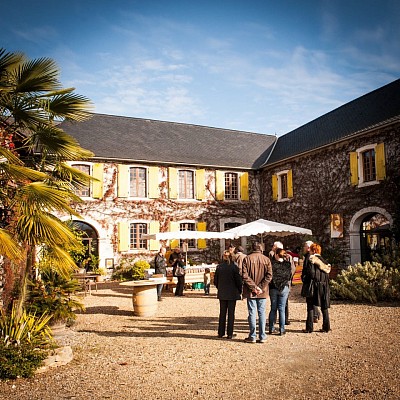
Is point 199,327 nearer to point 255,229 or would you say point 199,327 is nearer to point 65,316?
point 65,316

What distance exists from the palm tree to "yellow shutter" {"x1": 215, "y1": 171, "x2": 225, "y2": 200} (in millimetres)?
12098

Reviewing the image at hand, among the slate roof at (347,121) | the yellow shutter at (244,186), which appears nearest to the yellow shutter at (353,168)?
the slate roof at (347,121)

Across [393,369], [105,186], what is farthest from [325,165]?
[393,369]

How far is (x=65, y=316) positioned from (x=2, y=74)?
3.97 metres

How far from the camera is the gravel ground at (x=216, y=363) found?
13.1 ft

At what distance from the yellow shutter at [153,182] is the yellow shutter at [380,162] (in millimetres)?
9172

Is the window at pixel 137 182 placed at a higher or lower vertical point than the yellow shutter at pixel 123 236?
higher

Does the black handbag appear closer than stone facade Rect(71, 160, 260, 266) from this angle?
Yes

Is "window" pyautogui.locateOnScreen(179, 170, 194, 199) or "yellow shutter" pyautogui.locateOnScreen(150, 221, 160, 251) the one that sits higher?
"window" pyautogui.locateOnScreen(179, 170, 194, 199)

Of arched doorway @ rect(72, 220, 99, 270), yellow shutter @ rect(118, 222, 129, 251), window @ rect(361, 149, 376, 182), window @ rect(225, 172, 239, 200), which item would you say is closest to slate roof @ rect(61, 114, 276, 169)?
window @ rect(225, 172, 239, 200)

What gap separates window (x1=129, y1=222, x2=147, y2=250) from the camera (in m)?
16.8

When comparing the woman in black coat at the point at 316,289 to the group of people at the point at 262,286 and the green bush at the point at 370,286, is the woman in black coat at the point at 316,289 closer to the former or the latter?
the group of people at the point at 262,286

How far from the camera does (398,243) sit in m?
11.3

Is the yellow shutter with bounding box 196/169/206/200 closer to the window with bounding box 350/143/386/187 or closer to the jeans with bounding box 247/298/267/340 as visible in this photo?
the window with bounding box 350/143/386/187
